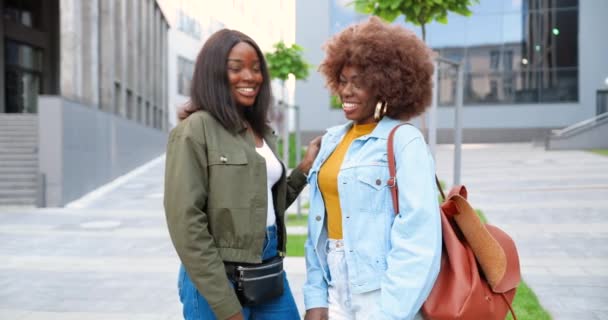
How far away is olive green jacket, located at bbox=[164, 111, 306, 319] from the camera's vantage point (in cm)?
231

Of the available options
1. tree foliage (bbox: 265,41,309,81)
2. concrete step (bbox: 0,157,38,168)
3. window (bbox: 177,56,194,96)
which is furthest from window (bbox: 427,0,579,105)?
concrete step (bbox: 0,157,38,168)

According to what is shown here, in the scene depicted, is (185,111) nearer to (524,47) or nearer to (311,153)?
(311,153)

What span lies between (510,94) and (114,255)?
29.0 metres

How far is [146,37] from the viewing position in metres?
30.2

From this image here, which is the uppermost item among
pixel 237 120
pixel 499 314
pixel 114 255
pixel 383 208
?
pixel 237 120

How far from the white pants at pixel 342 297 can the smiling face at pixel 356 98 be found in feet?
1.57

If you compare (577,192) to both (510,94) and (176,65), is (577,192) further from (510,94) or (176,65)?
(176,65)

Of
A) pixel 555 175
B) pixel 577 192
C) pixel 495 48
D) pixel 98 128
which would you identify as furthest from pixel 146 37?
pixel 577 192

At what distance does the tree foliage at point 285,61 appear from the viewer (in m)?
25.1

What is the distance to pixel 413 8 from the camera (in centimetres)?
705

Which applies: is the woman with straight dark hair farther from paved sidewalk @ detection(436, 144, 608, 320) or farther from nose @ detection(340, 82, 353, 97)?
paved sidewalk @ detection(436, 144, 608, 320)

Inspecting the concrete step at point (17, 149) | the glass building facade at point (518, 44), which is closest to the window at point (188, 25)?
the glass building facade at point (518, 44)

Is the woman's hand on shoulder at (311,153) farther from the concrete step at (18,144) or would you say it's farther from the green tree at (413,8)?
the concrete step at (18,144)

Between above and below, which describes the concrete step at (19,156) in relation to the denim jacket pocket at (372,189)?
below
